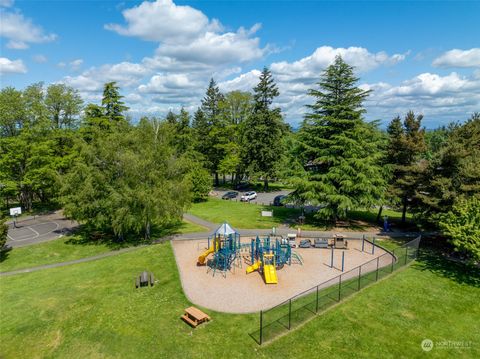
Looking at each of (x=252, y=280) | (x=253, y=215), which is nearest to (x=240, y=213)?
(x=253, y=215)

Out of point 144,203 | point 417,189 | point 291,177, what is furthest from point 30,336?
point 417,189

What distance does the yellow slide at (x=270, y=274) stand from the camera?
1989 centimetres

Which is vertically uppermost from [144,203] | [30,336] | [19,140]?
A: [19,140]

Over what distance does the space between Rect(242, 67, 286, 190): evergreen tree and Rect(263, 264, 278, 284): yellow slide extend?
33226 millimetres

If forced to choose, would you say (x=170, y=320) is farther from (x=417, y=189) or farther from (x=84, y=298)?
(x=417, y=189)

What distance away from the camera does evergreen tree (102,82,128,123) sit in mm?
45625

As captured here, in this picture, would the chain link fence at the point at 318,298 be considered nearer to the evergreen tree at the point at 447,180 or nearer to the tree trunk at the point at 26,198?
the evergreen tree at the point at 447,180

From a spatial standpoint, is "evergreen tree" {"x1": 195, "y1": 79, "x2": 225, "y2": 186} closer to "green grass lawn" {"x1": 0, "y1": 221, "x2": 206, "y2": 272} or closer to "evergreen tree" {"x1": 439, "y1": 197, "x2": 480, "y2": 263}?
"green grass lawn" {"x1": 0, "y1": 221, "x2": 206, "y2": 272}

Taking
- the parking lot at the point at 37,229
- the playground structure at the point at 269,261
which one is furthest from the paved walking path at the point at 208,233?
the parking lot at the point at 37,229

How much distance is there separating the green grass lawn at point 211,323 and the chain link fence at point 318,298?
1.40 feet

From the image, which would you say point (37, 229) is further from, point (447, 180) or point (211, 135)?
point (447, 180)

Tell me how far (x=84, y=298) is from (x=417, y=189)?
2696cm

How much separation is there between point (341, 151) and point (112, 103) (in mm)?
33554

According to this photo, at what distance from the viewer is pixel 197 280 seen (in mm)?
20766
